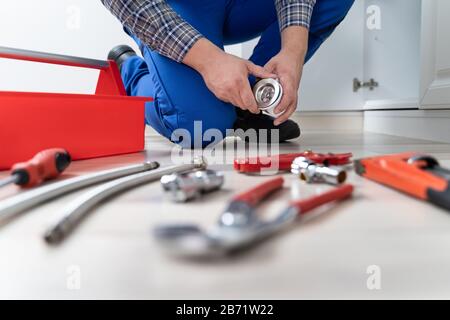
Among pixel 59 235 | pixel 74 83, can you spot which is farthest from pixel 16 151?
pixel 74 83

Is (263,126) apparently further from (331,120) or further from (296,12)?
(331,120)

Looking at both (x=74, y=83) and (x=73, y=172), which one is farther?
(x=74, y=83)

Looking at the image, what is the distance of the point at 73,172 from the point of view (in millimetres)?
641

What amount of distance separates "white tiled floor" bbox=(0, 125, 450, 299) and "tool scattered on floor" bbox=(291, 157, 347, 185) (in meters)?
0.08

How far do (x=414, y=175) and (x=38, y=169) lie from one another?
431 mm

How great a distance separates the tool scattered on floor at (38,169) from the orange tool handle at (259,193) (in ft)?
0.90

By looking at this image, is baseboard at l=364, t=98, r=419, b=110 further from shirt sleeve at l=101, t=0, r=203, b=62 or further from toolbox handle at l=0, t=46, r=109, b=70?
toolbox handle at l=0, t=46, r=109, b=70

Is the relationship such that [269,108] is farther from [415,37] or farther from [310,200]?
[415,37]

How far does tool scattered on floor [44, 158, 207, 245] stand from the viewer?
0.31 m

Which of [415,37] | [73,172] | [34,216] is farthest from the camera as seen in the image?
[415,37]

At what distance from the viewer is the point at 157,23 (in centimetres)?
78

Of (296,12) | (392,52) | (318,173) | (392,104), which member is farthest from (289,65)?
(392,52)

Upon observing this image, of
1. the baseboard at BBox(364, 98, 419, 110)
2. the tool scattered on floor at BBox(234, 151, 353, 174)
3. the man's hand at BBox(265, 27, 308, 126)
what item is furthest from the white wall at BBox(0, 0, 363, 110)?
the tool scattered on floor at BBox(234, 151, 353, 174)
